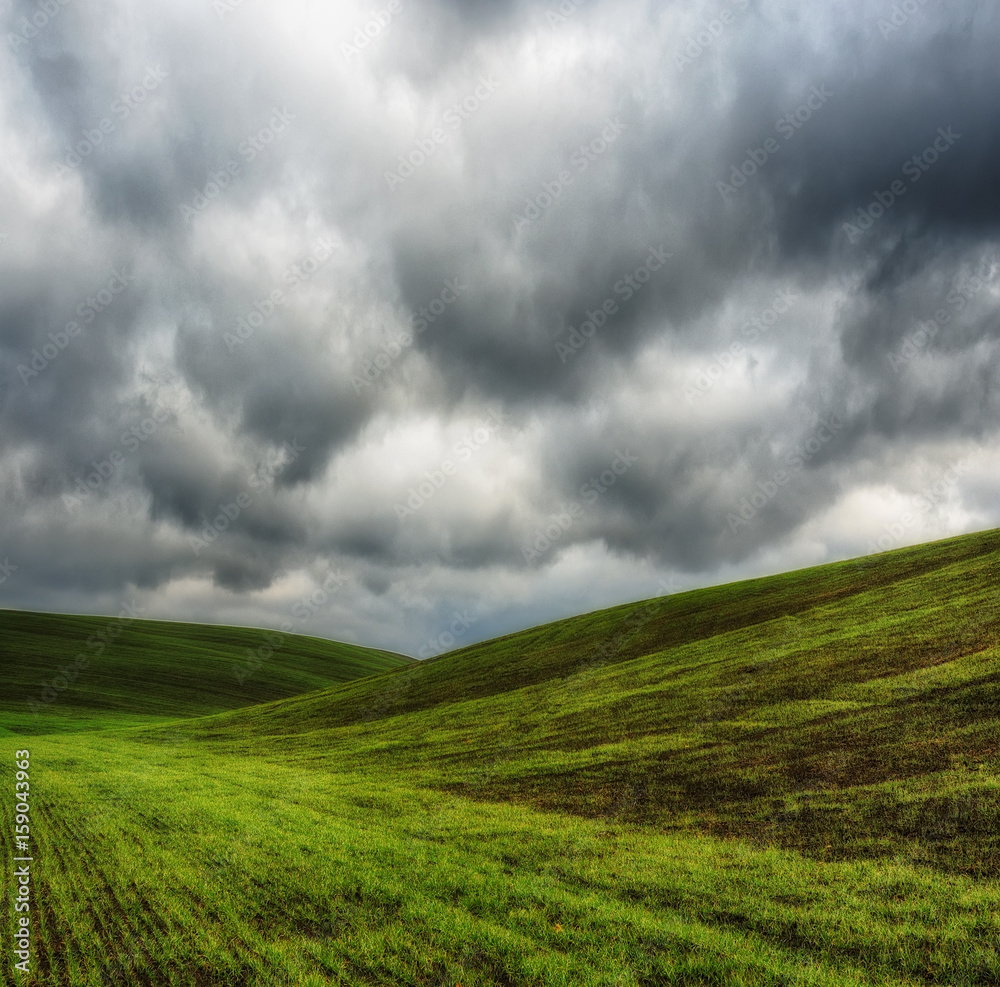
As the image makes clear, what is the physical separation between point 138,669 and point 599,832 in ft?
343

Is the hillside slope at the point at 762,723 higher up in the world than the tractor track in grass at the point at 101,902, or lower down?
higher up

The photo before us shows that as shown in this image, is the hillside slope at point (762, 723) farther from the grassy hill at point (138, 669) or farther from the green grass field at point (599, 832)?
the grassy hill at point (138, 669)

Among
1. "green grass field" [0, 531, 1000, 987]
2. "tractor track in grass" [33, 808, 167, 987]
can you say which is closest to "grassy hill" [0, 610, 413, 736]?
"green grass field" [0, 531, 1000, 987]

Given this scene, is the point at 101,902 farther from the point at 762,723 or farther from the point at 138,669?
the point at 138,669

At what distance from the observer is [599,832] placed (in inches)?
631

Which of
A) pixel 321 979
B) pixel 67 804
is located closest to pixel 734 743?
pixel 321 979

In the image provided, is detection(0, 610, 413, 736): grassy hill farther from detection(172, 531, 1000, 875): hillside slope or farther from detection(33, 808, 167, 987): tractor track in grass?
detection(33, 808, 167, 987): tractor track in grass

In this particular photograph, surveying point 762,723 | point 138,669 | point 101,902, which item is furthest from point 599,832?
point 138,669

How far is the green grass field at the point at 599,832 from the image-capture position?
9.21 m

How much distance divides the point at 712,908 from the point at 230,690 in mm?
100067

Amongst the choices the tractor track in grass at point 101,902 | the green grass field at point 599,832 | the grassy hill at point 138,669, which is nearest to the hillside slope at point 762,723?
the green grass field at point 599,832

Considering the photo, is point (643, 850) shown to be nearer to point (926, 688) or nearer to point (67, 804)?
point (926, 688)

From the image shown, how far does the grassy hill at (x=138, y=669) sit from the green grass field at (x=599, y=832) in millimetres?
39604

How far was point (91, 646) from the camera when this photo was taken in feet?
353
